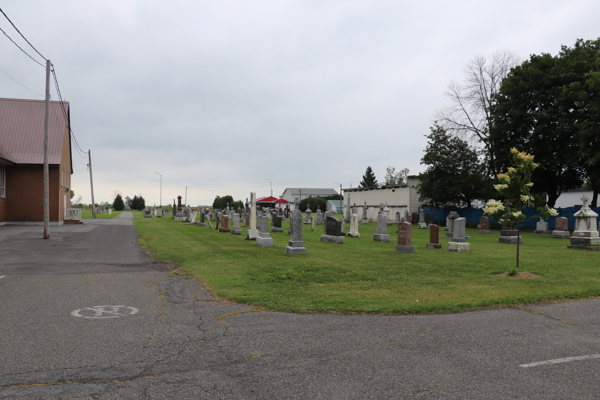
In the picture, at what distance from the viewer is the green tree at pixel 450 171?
38.5m

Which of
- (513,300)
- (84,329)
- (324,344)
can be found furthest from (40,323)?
(513,300)

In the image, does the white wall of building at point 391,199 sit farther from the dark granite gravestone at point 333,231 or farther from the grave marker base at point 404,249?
the grave marker base at point 404,249

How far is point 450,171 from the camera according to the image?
130ft

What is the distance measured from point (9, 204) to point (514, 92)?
115 ft

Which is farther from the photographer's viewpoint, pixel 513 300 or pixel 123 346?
pixel 513 300

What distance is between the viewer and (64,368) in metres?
4.30

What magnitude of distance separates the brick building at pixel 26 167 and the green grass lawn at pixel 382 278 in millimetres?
18053

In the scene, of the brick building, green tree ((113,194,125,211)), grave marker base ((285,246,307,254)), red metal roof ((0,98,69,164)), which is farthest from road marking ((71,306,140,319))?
green tree ((113,194,125,211))

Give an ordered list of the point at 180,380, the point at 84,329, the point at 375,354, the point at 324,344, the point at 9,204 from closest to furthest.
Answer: the point at 180,380 → the point at 375,354 → the point at 324,344 → the point at 84,329 → the point at 9,204

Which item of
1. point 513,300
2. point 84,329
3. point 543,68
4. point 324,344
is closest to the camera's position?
point 324,344

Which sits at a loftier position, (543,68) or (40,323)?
(543,68)

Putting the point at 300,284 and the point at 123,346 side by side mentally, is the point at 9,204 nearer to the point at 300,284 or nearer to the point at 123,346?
the point at 300,284

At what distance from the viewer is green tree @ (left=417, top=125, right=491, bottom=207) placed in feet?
126

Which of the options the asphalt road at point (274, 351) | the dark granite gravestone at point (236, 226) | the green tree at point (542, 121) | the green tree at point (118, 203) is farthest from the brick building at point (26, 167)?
the green tree at point (118, 203)
